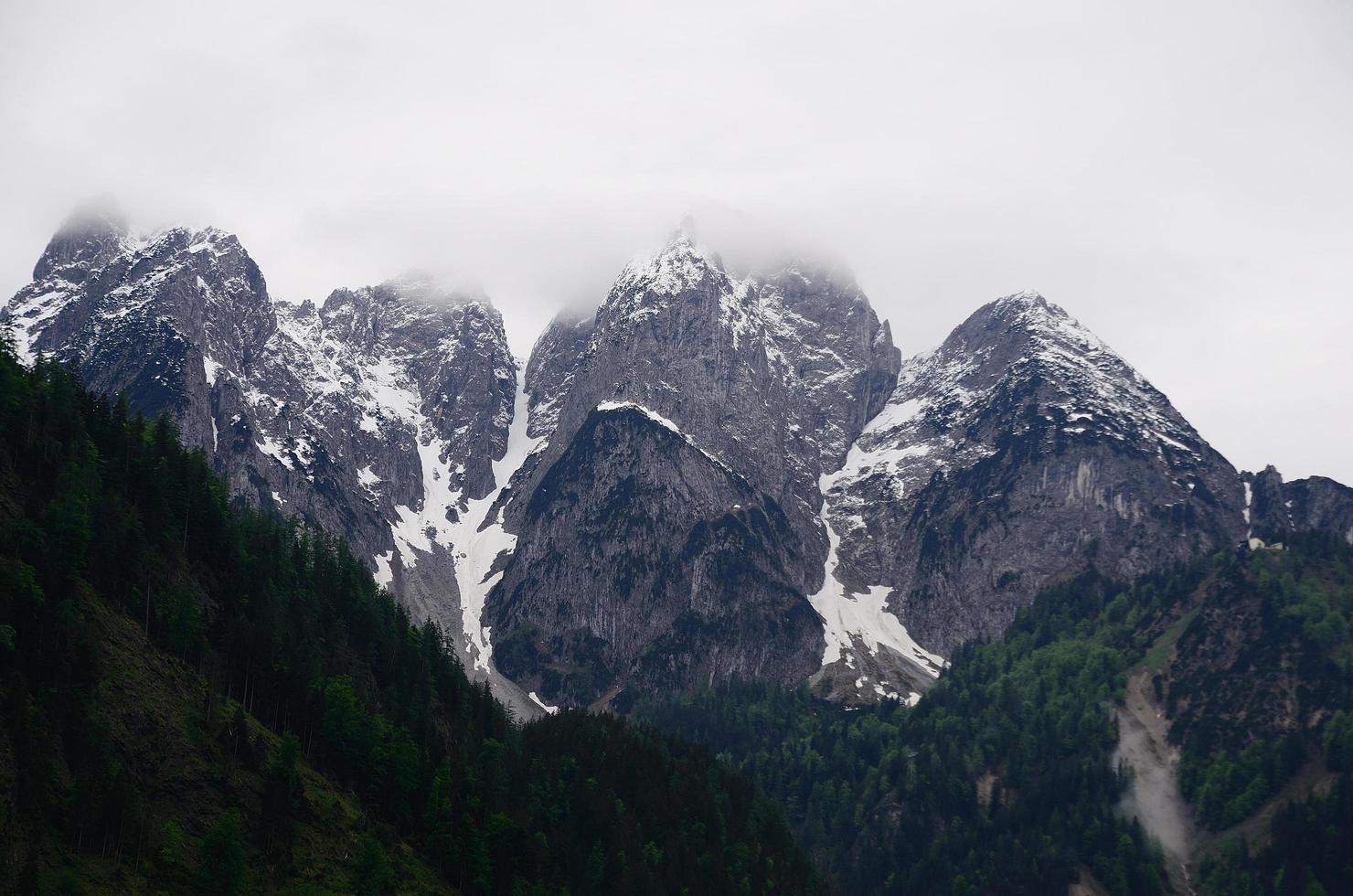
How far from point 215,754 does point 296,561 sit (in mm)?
49898

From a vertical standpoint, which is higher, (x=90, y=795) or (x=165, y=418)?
(x=165, y=418)

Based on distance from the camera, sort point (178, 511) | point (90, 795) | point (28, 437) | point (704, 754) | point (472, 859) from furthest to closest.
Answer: point (704, 754)
point (178, 511)
point (472, 859)
point (28, 437)
point (90, 795)

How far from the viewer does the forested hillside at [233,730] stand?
85.8 m

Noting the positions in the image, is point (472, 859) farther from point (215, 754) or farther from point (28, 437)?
point (28, 437)

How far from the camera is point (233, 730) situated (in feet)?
338

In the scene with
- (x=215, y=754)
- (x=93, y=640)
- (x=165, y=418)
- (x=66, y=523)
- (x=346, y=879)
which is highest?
(x=165, y=418)

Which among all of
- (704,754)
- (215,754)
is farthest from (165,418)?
(704,754)

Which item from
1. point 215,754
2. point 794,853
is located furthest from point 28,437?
point 794,853

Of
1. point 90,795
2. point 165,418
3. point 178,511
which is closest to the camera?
Result: point 90,795

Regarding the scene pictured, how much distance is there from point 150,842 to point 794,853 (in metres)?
111

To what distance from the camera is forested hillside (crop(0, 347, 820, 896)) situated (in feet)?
281

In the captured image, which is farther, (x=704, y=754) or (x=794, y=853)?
(x=704, y=754)

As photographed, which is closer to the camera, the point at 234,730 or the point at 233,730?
the point at 234,730

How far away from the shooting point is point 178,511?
124 metres
